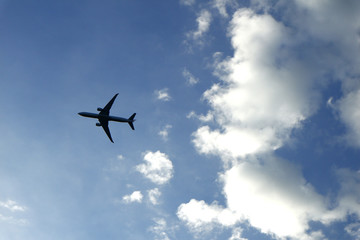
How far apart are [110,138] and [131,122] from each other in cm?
1537

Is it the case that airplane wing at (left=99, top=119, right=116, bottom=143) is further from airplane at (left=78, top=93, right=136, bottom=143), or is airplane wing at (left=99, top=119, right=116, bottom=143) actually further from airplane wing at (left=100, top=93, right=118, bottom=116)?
airplane wing at (left=100, top=93, right=118, bottom=116)

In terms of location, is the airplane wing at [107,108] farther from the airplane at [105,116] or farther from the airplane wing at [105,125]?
the airplane wing at [105,125]

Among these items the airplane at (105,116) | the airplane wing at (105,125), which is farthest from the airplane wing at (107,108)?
the airplane wing at (105,125)

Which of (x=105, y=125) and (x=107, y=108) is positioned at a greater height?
(x=107, y=108)

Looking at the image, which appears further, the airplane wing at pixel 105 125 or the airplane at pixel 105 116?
the airplane wing at pixel 105 125

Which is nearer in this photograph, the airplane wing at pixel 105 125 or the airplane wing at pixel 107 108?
the airplane wing at pixel 107 108

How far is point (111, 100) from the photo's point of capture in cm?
13825

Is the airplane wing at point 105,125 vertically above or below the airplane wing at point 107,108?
below

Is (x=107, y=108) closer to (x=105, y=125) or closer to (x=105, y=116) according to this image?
(x=105, y=116)

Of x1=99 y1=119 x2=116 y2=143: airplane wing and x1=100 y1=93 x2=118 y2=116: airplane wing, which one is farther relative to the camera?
x1=99 y1=119 x2=116 y2=143: airplane wing

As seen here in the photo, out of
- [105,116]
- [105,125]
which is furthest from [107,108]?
[105,125]

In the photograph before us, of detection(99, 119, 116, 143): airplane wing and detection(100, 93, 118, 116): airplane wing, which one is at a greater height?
detection(100, 93, 118, 116): airplane wing

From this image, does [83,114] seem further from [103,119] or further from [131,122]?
[131,122]

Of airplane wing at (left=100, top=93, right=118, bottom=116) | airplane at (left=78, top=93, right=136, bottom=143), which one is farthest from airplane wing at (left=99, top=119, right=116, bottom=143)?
airplane wing at (left=100, top=93, right=118, bottom=116)
